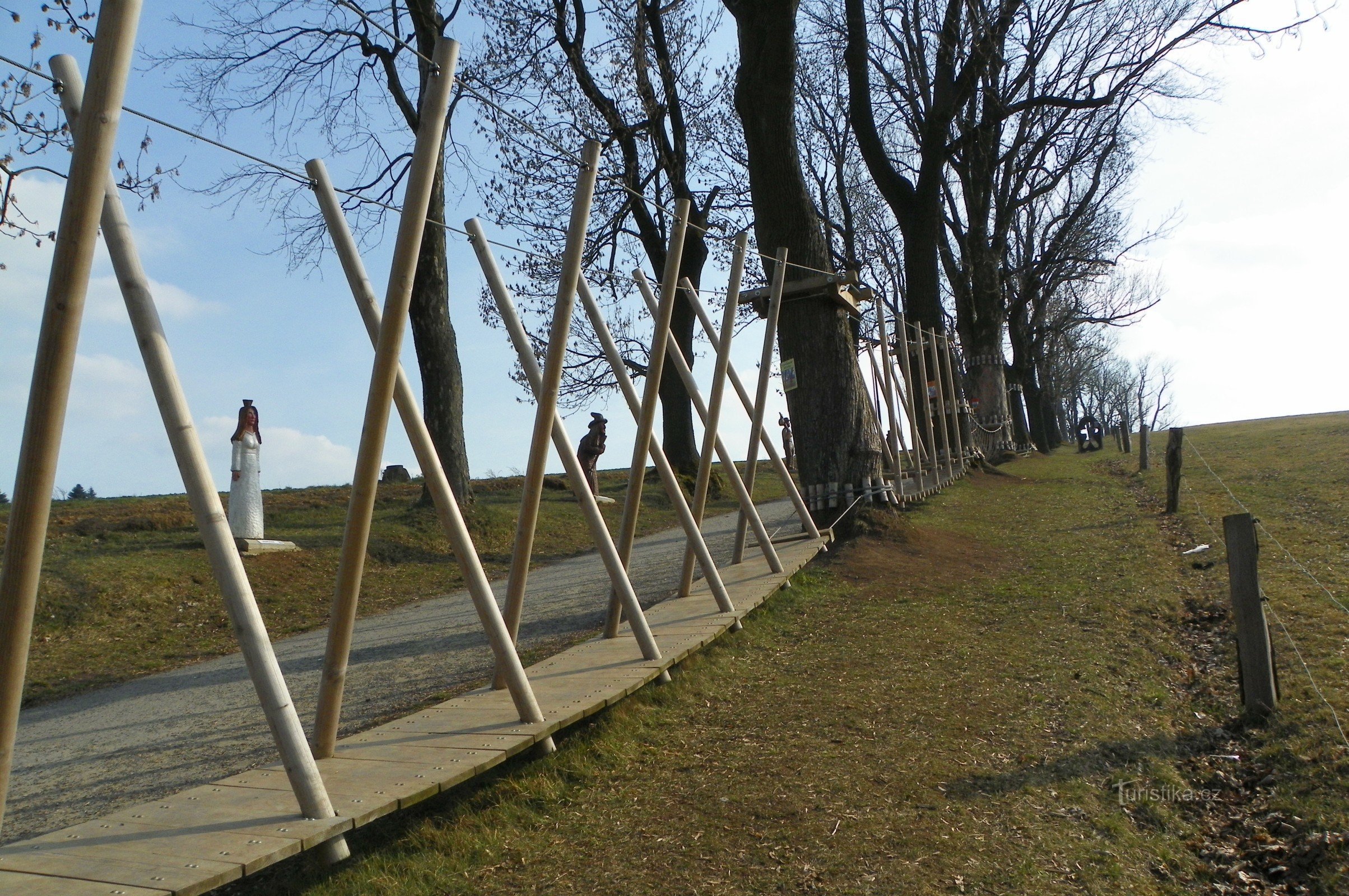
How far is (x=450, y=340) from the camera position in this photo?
1625cm

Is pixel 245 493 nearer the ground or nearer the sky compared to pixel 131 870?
nearer the sky

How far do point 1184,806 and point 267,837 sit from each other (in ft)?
12.6

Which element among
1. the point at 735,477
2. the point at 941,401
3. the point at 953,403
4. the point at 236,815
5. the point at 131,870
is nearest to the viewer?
the point at 131,870

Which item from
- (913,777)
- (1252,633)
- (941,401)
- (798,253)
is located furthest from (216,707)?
(941,401)

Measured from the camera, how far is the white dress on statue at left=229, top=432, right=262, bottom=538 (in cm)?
1328

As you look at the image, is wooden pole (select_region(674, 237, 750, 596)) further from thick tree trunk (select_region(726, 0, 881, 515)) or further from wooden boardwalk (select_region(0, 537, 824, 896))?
thick tree trunk (select_region(726, 0, 881, 515))

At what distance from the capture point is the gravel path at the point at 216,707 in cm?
529

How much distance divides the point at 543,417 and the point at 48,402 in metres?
2.73

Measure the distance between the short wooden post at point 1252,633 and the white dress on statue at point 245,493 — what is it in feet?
36.7

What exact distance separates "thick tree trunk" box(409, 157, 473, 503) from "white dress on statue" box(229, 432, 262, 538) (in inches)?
113

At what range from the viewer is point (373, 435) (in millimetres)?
3906

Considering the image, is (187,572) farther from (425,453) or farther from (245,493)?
(425,453)

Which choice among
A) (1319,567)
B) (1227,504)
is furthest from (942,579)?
(1227,504)

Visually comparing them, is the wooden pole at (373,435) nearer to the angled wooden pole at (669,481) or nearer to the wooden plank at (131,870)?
the wooden plank at (131,870)
